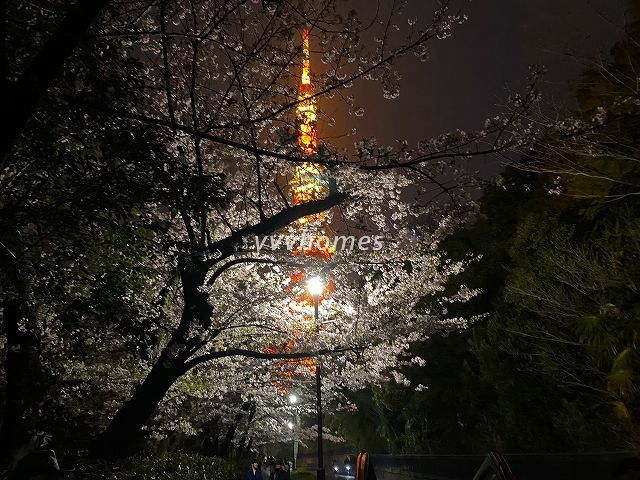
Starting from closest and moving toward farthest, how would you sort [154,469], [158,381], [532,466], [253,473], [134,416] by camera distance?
[134,416], [158,381], [532,466], [154,469], [253,473]

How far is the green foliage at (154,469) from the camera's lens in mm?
6650

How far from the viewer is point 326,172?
6.91 m

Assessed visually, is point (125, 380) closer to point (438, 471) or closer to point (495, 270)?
point (438, 471)

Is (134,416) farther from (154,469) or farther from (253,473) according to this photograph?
(253,473)

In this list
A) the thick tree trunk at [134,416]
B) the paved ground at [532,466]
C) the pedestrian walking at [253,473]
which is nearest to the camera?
the paved ground at [532,466]

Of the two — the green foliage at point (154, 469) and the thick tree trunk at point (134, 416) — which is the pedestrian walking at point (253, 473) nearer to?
the green foliage at point (154, 469)

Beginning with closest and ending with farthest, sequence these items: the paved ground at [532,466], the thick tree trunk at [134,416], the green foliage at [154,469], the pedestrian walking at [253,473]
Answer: the paved ground at [532,466] < the green foliage at [154,469] < the thick tree trunk at [134,416] < the pedestrian walking at [253,473]

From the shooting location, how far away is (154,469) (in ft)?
31.1

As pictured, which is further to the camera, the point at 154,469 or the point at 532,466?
the point at 154,469

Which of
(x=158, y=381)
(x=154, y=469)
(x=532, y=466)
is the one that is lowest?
(x=154, y=469)

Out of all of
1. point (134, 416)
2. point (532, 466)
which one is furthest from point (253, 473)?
point (532, 466)

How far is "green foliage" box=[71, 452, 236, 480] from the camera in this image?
6.65m

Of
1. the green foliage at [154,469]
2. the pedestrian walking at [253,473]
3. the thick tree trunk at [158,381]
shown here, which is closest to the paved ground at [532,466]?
the pedestrian walking at [253,473]

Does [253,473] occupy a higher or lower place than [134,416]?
lower
